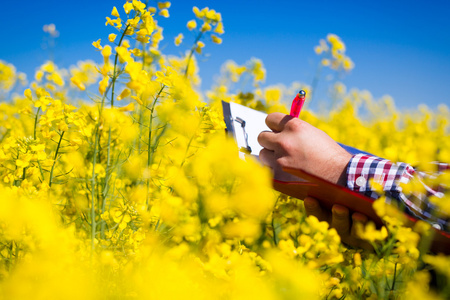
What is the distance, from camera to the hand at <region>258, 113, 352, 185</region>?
1045mm

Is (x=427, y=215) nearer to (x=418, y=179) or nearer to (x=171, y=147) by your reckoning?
(x=418, y=179)

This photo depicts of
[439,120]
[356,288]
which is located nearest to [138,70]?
[356,288]

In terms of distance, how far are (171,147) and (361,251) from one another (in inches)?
29.7

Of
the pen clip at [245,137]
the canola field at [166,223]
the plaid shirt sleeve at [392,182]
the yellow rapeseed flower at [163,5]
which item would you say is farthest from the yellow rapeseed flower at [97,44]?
the plaid shirt sleeve at [392,182]

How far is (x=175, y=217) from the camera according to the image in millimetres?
1108

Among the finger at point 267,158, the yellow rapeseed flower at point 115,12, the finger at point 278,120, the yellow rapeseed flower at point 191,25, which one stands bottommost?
the finger at point 267,158

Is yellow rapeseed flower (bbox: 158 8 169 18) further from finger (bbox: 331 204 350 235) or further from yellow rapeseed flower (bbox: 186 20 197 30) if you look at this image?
finger (bbox: 331 204 350 235)

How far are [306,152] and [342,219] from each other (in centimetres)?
23

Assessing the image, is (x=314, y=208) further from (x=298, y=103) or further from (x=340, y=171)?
(x=298, y=103)

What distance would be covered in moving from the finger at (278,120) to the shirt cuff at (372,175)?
0.76 ft

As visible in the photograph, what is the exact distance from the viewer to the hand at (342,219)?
1.08 meters

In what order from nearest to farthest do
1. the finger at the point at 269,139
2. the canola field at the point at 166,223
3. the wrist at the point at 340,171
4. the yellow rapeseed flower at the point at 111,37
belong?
1. the canola field at the point at 166,223
2. the yellow rapeseed flower at the point at 111,37
3. the wrist at the point at 340,171
4. the finger at the point at 269,139

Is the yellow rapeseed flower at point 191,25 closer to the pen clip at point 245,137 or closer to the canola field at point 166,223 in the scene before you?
the canola field at point 166,223

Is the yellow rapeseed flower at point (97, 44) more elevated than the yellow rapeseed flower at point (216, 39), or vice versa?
the yellow rapeseed flower at point (216, 39)
